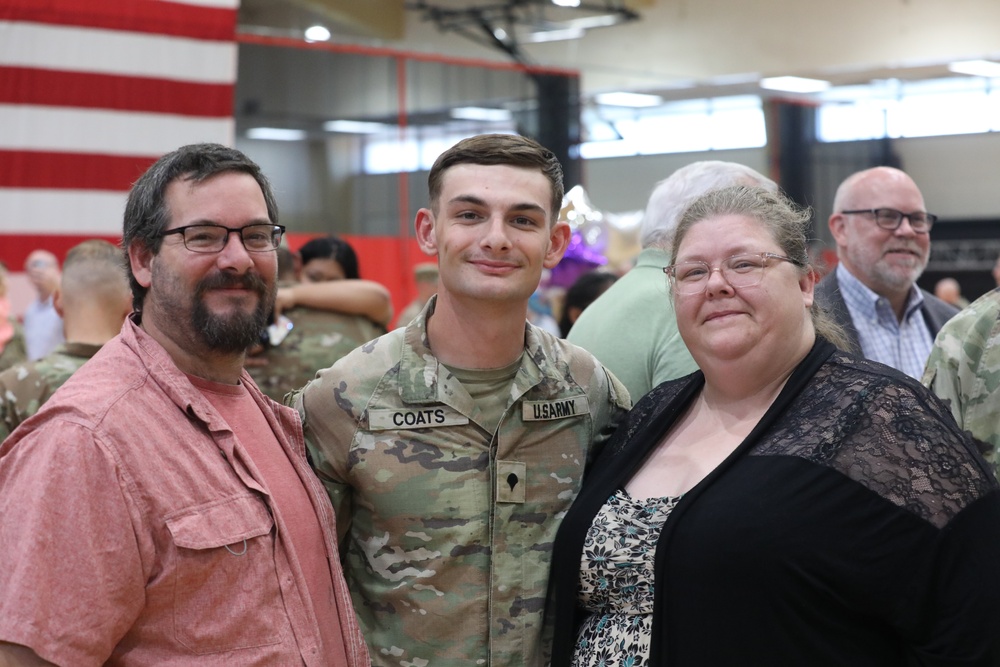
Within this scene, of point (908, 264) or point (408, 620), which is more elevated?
point (908, 264)

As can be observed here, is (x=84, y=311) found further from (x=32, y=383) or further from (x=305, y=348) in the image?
(x=305, y=348)

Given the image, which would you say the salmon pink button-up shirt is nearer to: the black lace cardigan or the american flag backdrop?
the black lace cardigan

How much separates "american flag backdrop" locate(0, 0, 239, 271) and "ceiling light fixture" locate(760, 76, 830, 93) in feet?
34.3

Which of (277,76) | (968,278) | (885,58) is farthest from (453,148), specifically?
(968,278)

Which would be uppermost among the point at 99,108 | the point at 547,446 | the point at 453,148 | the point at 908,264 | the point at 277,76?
the point at 277,76

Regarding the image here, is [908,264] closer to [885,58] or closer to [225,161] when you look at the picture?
[225,161]

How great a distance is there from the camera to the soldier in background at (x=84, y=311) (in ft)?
10.7

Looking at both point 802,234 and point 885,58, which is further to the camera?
point 885,58

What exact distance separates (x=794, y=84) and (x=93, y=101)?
11.4 metres

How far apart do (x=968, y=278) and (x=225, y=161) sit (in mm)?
16170

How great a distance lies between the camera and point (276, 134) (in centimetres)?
1001

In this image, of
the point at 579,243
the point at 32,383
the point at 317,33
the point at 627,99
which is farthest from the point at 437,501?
the point at 627,99

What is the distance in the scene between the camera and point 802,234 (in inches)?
82.7

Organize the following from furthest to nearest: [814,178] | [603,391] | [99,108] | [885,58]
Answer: [814,178]
[885,58]
[99,108]
[603,391]
